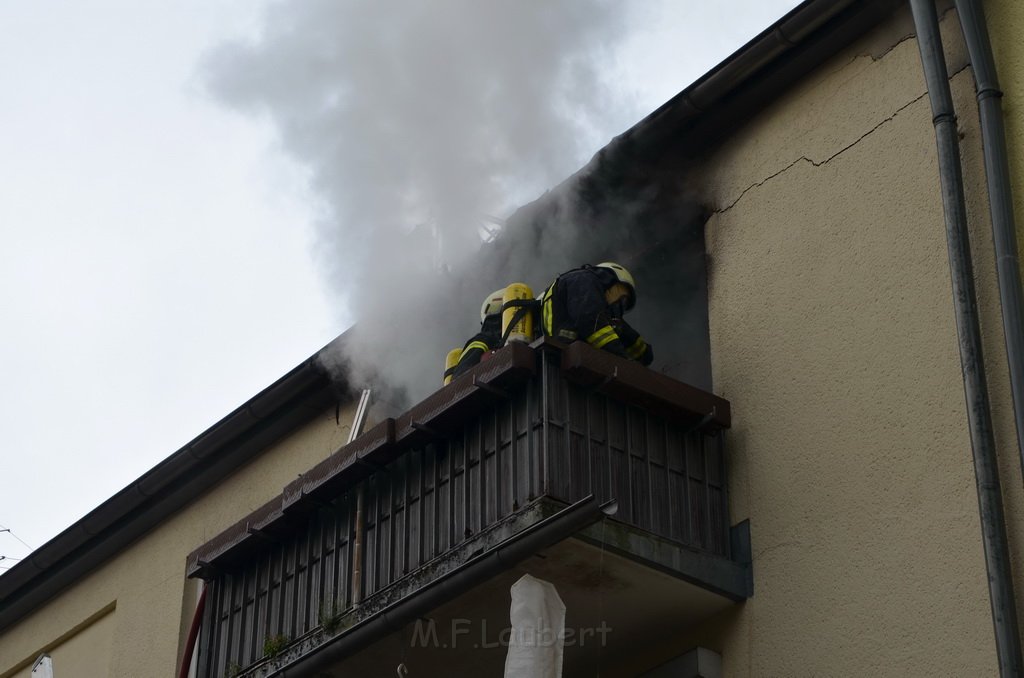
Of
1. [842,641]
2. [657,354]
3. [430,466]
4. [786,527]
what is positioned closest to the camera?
[842,641]

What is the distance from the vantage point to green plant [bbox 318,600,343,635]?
32.1ft

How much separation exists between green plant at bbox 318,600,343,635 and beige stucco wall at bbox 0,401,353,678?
2.90 meters

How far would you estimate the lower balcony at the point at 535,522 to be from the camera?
855cm

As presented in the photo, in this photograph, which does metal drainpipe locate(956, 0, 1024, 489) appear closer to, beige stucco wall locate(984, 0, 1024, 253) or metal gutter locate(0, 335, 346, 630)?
beige stucco wall locate(984, 0, 1024, 253)

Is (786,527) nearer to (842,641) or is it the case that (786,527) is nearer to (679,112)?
(842,641)

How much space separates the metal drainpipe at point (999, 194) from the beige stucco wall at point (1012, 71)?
67 mm

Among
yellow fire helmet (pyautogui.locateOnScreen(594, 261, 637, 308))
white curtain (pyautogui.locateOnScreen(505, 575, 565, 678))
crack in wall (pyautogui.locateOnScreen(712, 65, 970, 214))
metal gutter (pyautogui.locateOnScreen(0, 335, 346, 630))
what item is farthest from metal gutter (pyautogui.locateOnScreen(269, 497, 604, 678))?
metal gutter (pyautogui.locateOnScreen(0, 335, 346, 630))

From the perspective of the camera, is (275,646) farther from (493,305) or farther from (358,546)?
(493,305)

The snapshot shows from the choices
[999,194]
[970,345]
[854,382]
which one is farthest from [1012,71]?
[854,382]

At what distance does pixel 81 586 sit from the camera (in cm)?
1530

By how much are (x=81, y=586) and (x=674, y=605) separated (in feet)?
26.6

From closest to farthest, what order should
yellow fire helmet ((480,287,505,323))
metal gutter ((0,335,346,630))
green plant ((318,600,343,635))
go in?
1. green plant ((318,600,343,635))
2. yellow fire helmet ((480,287,505,323))
3. metal gutter ((0,335,346,630))

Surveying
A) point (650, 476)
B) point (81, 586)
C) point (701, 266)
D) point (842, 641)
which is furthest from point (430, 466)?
point (81, 586)

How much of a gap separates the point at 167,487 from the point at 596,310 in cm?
614
